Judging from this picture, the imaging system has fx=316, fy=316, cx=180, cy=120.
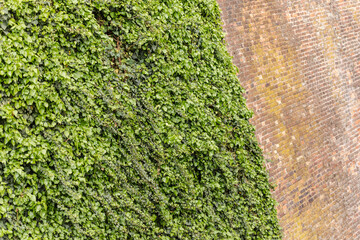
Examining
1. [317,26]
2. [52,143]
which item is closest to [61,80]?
[52,143]

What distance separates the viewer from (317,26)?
6.52m

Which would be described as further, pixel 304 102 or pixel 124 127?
pixel 304 102

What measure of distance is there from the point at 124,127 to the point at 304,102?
3.99m

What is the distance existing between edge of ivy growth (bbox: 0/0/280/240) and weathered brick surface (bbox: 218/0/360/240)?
980 mm

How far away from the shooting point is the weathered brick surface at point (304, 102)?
17.6ft

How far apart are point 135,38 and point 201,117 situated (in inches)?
48.8

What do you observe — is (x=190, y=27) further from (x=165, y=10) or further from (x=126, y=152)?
(x=126, y=152)

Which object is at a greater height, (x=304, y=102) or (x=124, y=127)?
(x=124, y=127)

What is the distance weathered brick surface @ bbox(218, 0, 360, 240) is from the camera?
536cm

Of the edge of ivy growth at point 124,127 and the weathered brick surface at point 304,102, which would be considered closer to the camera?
the edge of ivy growth at point 124,127

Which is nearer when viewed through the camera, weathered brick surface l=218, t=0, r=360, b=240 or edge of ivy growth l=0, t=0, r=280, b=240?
edge of ivy growth l=0, t=0, r=280, b=240

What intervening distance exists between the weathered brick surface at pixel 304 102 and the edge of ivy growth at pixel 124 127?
38.6 inches

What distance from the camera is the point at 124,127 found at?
11.1 feet

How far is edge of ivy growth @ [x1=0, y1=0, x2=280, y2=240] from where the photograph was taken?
2809 millimetres
